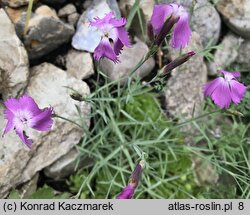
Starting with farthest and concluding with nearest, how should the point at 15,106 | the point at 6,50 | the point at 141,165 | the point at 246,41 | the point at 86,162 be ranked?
1. the point at 246,41
2. the point at 86,162
3. the point at 6,50
4. the point at 15,106
5. the point at 141,165

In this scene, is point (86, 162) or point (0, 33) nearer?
point (0, 33)

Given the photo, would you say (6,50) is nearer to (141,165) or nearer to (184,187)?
(141,165)

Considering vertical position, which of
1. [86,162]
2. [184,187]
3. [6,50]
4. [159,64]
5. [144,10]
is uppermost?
[6,50]

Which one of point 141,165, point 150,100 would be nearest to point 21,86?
point 150,100

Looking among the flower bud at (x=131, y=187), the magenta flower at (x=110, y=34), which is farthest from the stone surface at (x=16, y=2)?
the flower bud at (x=131, y=187)

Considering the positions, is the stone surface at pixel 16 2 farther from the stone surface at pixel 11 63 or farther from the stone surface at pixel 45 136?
the stone surface at pixel 45 136

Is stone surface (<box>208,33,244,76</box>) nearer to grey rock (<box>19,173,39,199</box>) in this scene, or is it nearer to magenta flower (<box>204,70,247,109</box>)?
magenta flower (<box>204,70,247,109</box>)

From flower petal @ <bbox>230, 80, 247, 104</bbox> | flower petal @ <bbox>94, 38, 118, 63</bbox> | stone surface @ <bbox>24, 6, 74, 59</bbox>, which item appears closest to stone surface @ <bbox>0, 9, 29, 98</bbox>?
stone surface @ <bbox>24, 6, 74, 59</bbox>
